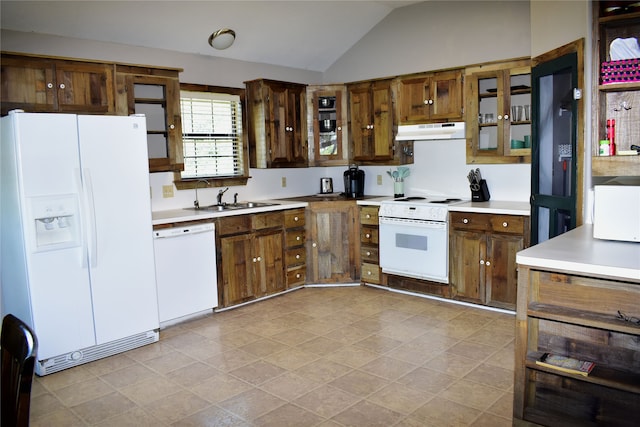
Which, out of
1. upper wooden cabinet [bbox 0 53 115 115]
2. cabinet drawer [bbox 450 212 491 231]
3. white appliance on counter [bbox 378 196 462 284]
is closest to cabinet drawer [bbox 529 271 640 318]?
cabinet drawer [bbox 450 212 491 231]

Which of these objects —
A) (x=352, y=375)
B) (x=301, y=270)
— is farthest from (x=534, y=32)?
(x=301, y=270)

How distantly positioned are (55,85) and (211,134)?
163 centimetres

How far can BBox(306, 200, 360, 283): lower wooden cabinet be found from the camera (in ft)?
17.4

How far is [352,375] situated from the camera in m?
3.23

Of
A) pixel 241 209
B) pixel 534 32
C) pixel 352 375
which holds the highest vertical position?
pixel 534 32

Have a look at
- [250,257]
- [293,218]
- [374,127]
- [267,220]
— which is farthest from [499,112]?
[250,257]

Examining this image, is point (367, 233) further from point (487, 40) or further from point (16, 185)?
point (16, 185)

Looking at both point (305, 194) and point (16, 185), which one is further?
point (305, 194)

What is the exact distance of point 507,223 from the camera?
169 inches

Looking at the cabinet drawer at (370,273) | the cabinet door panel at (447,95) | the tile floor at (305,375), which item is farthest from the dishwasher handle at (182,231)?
the cabinet door panel at (447,95)

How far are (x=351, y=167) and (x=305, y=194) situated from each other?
66 centimetres

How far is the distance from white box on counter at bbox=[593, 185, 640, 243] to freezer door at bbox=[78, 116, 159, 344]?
2983mm

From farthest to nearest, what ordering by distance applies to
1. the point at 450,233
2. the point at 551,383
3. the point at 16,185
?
1. the point at 450,233
2. the point at 16,185
3. the point at 551,383

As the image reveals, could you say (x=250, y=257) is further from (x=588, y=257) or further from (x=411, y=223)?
(x=588, y=257)
